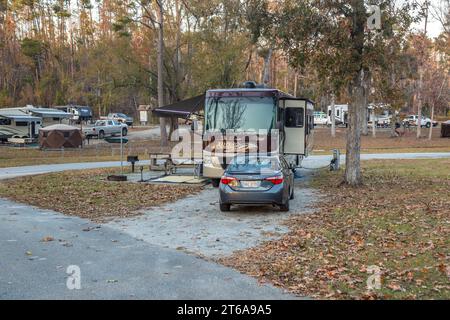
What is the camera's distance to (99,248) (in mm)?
8938

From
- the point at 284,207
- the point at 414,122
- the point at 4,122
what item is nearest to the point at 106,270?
the point at 284,207

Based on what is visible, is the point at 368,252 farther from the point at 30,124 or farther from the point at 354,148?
the point at 30,124

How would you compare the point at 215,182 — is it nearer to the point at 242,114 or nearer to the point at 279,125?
the point at 242,114

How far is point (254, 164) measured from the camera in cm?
1258

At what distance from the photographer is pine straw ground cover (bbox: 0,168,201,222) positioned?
13.2 metres

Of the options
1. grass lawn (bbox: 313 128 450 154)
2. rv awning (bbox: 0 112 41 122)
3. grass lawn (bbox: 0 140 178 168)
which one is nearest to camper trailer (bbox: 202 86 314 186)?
grass lawn (bbox: 0 140 178 168)

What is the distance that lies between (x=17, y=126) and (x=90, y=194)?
3061cm

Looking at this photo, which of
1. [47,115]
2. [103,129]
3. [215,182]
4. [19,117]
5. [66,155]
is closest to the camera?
[215,182]

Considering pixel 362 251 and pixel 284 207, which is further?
pixel 284 207

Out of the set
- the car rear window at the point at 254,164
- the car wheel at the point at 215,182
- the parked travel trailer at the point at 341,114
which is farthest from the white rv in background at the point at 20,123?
the parked travel trailer at the point at 341,114

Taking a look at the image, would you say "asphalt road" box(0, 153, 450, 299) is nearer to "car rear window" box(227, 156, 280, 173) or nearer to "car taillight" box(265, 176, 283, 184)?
"car rear window" box(227, 156, 280, 173)

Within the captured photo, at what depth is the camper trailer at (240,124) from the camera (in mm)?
16109

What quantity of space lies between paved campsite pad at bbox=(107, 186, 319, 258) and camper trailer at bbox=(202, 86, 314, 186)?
2.19 meters

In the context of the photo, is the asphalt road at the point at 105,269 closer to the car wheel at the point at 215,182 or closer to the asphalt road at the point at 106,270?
the asphalt road at the point at 106,270
